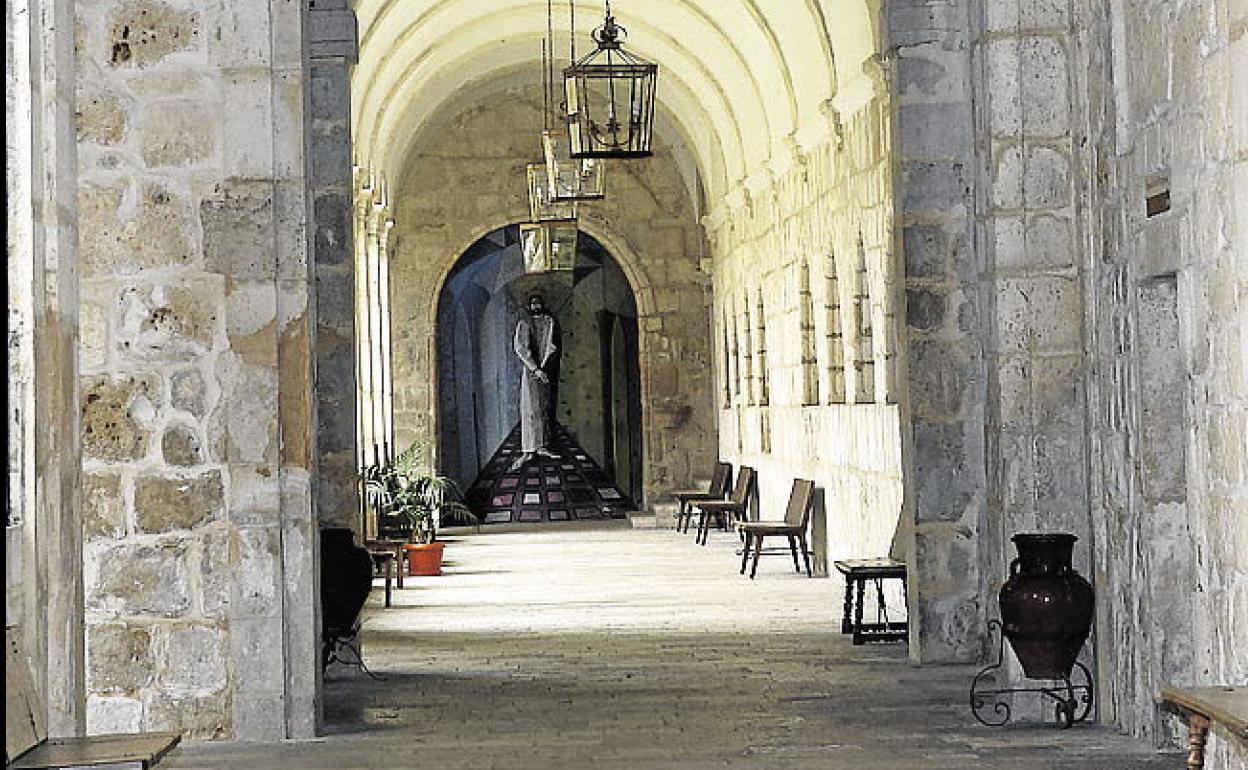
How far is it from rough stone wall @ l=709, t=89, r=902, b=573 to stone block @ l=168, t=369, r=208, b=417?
152 inches

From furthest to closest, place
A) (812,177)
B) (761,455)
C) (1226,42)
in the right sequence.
Answer: 1. (761,455)
2. (812,177)
3. (1226,42)

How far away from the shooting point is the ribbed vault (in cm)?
1585

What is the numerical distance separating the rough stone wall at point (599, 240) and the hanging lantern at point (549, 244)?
92 cm

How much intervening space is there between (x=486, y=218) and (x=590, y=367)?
→ 3.63m

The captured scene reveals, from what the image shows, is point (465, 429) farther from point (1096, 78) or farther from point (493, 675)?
point (1096, 78)

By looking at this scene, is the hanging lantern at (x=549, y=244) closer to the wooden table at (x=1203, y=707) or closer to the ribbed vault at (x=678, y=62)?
the ribbed vault at (x=678, y=62)

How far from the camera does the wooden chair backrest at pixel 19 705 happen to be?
4.83m

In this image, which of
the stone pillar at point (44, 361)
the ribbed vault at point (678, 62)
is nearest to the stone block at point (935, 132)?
the ribbed vault at point (678, 62)

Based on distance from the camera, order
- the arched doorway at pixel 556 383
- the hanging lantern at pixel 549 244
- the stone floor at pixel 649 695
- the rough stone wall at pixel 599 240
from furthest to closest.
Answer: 1. the arched doorway at pixel 556 383
2. the rough stone wall at pixel 599 240
3. the hanging lantern at pixel 549 244
4. the stone floor at pixel 649 695

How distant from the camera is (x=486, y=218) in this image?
969 inches

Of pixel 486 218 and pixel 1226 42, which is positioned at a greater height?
pixel 486 218

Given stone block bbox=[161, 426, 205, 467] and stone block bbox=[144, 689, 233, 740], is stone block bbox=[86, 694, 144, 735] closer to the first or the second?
stone block bbox=[144, 689, 233, 740]

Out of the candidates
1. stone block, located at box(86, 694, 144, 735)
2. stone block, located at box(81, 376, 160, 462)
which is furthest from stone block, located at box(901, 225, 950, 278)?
stone block, located at box(86, 694, 144, 735)

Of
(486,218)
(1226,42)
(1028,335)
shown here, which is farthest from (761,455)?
(1226,42)
